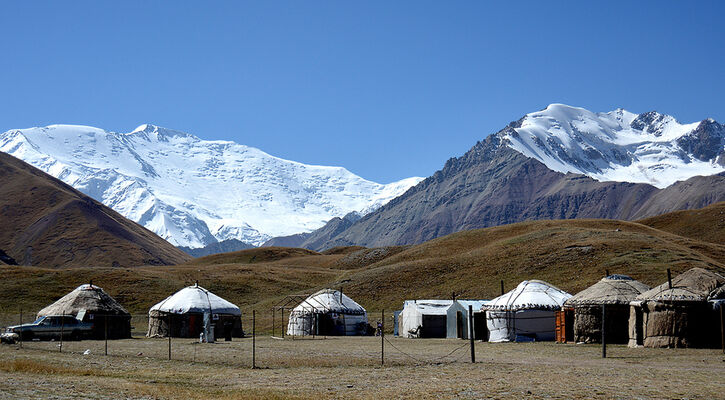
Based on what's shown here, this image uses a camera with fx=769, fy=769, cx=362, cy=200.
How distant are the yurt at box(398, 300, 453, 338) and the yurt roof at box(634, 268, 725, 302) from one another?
17027mm

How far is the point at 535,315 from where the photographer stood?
42844mm

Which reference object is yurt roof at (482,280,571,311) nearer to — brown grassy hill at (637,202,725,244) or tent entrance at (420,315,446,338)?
tent entrance at (420,315,446,338)

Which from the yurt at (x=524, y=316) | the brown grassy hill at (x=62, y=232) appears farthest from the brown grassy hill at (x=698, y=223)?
the brown grassy hill at (x=62, y=232)

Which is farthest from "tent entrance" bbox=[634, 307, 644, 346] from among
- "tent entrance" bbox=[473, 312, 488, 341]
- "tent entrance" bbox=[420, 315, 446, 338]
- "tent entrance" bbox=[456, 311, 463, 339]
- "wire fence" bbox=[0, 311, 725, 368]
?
"tent entrance" bbox=[420, 315, 446, 338]

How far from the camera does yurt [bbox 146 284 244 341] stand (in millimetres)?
48375

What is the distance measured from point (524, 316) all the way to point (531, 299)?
104 cm

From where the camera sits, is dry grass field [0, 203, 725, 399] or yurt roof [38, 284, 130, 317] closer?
dry grass field [0, 203, 725, 399]

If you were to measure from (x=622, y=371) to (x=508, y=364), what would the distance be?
4.16 meters

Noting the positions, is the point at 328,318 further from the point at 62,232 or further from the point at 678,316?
the point at 62,232

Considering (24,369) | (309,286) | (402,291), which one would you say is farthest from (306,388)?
(309,286)

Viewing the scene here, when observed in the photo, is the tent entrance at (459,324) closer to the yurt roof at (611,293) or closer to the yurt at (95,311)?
the yurt roof at (611,293)

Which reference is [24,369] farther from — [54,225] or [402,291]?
[54,225]

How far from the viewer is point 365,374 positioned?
2216cm

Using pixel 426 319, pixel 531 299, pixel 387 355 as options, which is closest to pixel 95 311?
pixel 426 319
